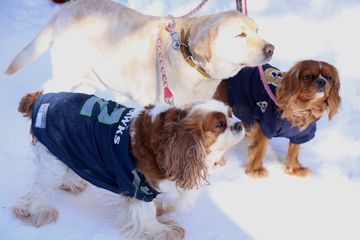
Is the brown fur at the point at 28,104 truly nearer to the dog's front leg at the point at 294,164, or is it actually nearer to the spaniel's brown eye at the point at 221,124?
the spaniel's brown eye at the point at 221,124

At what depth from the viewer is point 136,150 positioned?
2871 mm

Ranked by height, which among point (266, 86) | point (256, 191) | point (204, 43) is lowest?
point (256, 191)

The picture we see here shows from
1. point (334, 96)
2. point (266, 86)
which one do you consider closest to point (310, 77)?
point (334, 96)

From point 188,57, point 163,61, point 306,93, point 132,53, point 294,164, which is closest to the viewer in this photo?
point 306,93

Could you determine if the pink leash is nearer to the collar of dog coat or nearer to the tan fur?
the collar of dog coat

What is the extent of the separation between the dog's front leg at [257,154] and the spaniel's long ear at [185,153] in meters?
1.37

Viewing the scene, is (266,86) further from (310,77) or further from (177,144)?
(177,144)

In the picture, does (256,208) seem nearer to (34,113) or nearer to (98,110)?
(98,110)

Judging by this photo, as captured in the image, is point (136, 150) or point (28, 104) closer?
point (136, 150)

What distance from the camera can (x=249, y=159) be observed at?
4.11m

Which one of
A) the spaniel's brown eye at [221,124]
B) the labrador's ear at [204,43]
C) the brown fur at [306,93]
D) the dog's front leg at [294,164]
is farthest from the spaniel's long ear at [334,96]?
the spaniel's brown eye at [221,124]

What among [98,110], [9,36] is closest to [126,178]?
[98,110]

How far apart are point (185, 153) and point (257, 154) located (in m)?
1.51

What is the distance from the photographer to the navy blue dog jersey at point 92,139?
2953 millimetres
